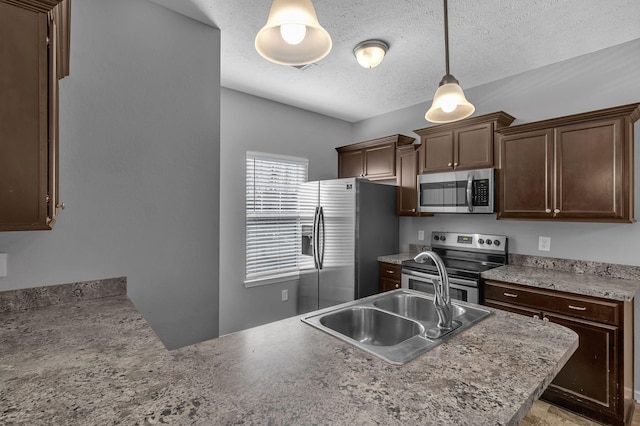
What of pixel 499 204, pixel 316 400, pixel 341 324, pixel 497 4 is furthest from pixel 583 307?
pixel 316 400

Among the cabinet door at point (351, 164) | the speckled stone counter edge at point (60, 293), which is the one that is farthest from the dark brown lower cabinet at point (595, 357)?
the speckled stone counter edge at point (60, 293)

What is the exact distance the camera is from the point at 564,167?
8.07ft

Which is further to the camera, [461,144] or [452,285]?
[461,144]

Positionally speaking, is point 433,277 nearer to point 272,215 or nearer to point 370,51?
point 370,51

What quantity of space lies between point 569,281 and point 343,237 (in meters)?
1.91

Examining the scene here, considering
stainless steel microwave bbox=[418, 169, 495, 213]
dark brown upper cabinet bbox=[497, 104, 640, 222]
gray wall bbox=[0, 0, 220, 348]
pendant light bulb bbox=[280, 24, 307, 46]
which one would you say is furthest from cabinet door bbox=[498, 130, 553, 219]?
gray wall bbox=[0, 0, 220, 348]

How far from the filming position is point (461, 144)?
3.11 metres

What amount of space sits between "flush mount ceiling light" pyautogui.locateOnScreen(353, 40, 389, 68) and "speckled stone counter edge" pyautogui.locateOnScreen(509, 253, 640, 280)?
2.20 m

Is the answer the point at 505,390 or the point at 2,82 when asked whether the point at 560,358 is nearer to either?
the point at 505,390

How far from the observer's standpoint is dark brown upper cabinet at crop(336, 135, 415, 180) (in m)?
3.75

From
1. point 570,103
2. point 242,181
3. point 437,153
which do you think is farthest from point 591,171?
point 242,181

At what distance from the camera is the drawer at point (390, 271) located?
3.28 m

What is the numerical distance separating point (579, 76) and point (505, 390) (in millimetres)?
2960

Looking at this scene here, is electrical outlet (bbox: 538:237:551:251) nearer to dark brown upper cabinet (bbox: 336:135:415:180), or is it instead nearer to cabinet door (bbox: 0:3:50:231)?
dark brown upper cabinet (bbox: 336:135:415:180)
